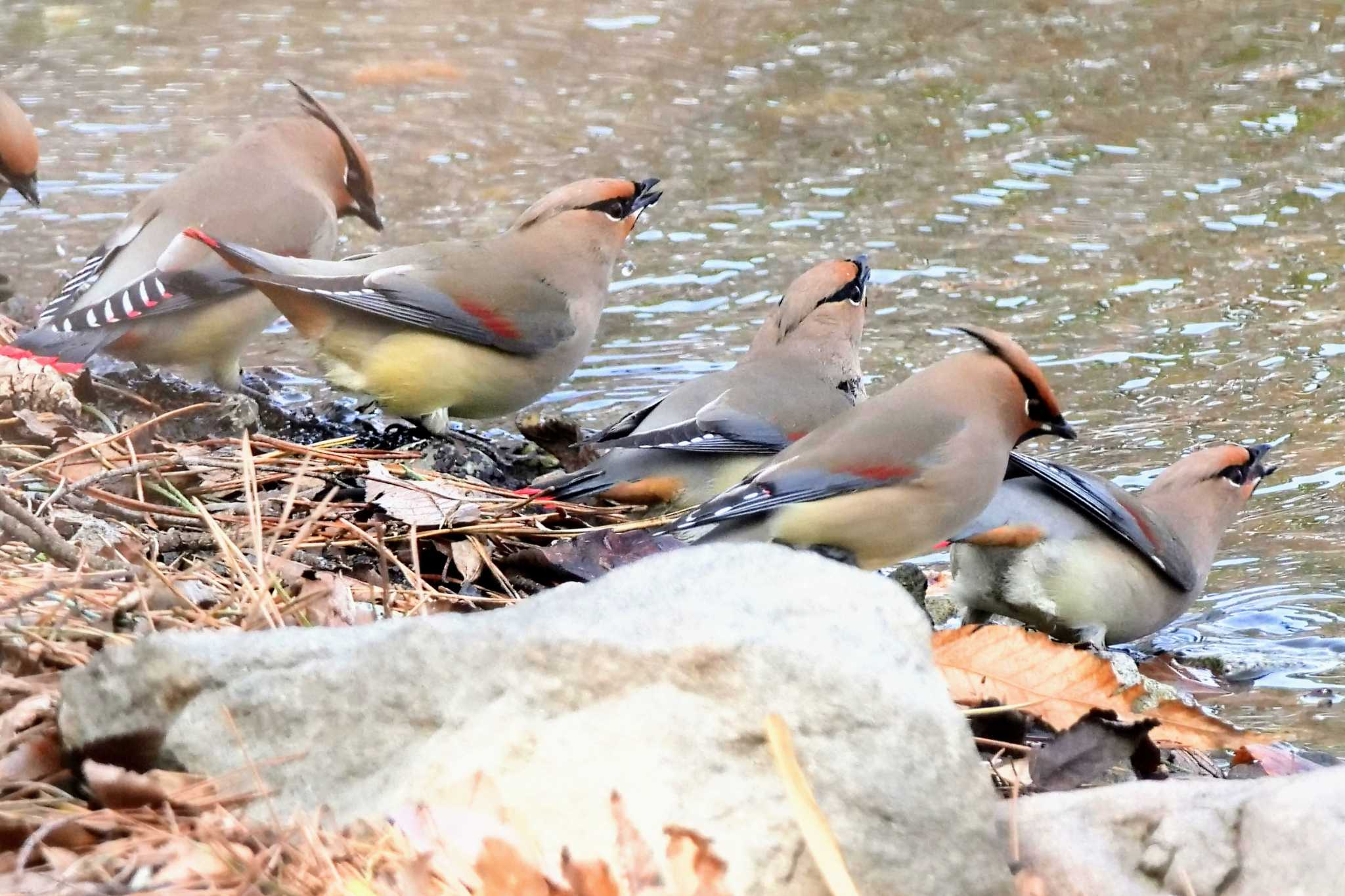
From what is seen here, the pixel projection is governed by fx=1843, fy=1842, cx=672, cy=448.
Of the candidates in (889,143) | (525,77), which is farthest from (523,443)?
(525,77)

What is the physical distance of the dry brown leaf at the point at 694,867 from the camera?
2250 millimetres

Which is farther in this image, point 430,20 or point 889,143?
point 430,20

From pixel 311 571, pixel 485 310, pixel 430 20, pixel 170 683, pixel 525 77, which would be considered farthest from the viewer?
pixel 430 20

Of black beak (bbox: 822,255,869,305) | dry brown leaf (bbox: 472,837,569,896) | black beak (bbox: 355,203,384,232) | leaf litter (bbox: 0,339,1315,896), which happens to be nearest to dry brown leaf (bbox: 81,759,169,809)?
leaf litter (bbox: 0,339,1315,896)

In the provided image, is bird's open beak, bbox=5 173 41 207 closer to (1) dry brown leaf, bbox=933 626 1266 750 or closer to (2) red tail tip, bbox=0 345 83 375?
(2) red tail tip, bbox=0 345 83 375

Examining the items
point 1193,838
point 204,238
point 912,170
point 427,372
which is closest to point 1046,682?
point 1193,838

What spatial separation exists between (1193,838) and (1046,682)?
3.22 ft

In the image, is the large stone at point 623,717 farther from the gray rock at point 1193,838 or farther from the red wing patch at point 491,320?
the red wing patch at point 491,320

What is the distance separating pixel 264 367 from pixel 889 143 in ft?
11.4

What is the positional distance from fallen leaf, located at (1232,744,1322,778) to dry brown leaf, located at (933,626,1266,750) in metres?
0.05

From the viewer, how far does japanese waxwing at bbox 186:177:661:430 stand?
5391mm

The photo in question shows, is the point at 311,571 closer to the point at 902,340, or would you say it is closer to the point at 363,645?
the point at 363,645

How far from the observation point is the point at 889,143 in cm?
897

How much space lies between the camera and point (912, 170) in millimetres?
8609
